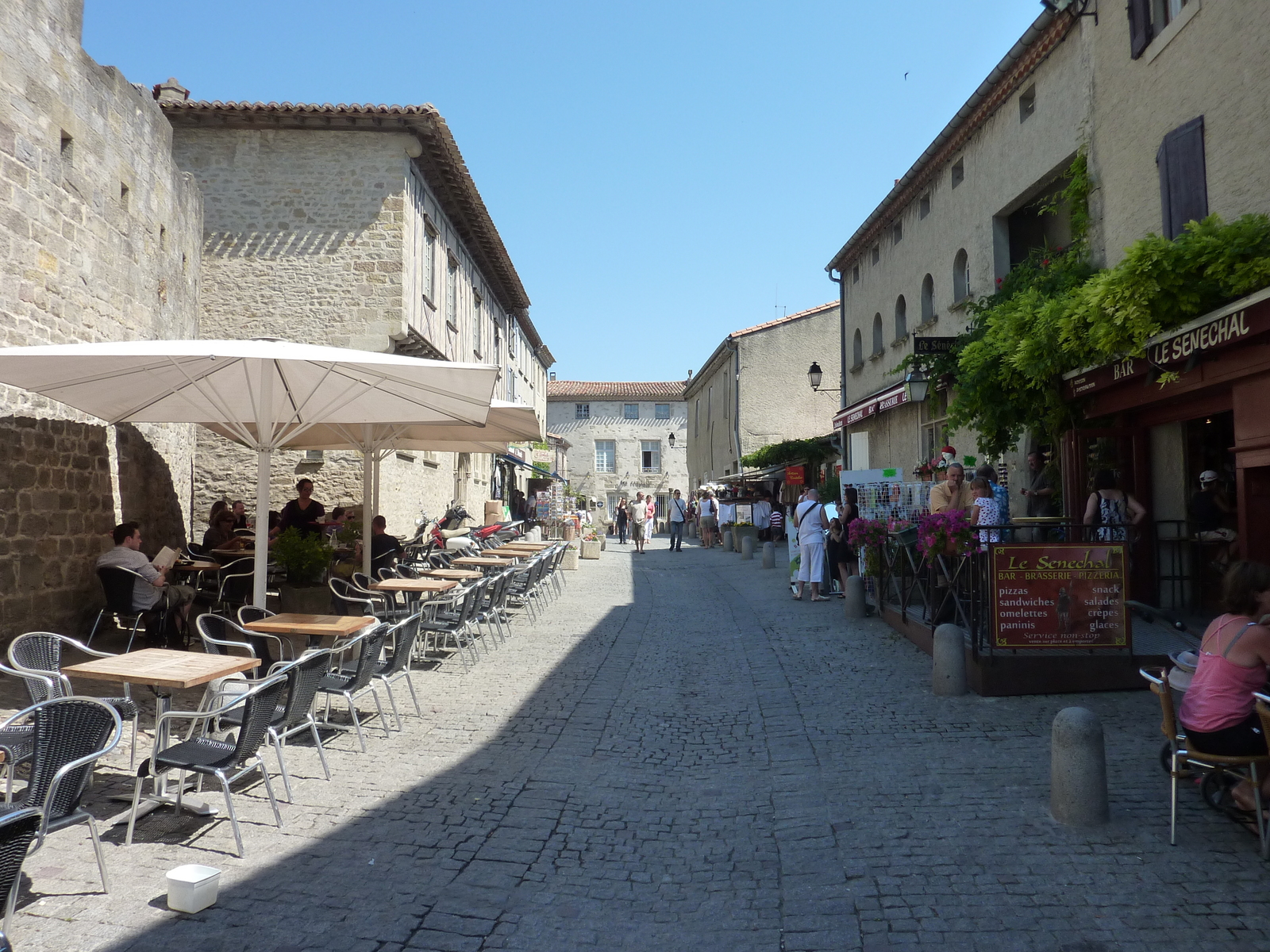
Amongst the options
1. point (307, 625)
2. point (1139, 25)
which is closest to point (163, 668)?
point (307, 625)

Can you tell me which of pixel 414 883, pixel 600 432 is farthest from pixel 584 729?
pixel 600 432

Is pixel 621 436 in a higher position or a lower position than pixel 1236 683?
higher

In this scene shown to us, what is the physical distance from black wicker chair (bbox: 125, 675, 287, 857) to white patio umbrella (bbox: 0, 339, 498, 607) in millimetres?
2486

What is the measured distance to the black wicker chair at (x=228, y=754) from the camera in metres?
4.12

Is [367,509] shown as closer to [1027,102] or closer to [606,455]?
[1027,102]

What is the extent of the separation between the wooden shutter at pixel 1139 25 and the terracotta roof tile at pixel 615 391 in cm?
4933

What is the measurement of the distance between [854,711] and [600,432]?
52254 millimetres

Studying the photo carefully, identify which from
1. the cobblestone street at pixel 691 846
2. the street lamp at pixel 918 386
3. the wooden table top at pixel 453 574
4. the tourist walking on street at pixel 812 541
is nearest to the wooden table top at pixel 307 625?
the cobblestone street at pixel 691 846

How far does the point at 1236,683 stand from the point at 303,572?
7655 mm

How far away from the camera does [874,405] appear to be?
17.2 m

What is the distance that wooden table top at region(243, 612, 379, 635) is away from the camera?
630cm

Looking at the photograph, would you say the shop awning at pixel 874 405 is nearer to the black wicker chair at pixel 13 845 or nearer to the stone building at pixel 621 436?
the black wicker chair at pixel 13 845

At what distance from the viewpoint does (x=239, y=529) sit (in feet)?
41.1

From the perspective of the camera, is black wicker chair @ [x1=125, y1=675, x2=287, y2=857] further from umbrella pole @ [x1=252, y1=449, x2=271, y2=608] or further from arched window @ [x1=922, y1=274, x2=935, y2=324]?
arched window @ [x1=922, y1=274, x2=935, y2=324]
